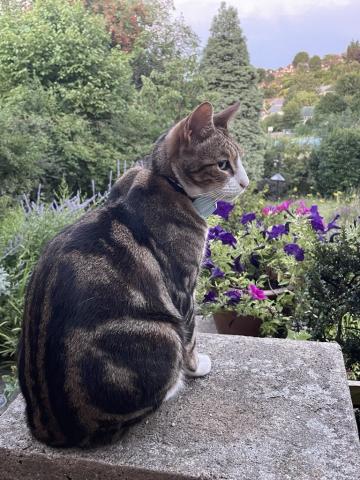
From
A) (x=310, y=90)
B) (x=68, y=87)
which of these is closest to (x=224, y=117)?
(x=68, y=87)

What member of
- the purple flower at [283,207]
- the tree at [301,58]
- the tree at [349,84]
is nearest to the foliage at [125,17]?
the tree at [349,84]

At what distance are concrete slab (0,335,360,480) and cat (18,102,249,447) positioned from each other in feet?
0.19

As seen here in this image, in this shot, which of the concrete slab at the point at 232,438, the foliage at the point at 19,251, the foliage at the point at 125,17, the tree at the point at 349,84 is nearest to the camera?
the concrete slab at the point at 232,438

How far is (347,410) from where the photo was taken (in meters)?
1.40

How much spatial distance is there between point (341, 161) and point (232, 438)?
10.5m

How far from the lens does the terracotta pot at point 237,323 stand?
7.77 ft

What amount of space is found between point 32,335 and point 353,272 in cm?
131

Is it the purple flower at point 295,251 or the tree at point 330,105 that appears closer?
the purple flower at point 295,251

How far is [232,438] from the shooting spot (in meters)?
1.29

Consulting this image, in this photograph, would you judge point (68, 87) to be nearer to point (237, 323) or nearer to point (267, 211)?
point (267, 211)

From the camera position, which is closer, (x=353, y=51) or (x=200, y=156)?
(x=200, y=156)

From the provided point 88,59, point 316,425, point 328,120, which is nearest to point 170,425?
point 316,425

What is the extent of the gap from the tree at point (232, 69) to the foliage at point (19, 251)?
7374mm

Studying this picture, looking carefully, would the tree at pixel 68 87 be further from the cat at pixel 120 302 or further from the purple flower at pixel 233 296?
the cat at pixel 120 302
